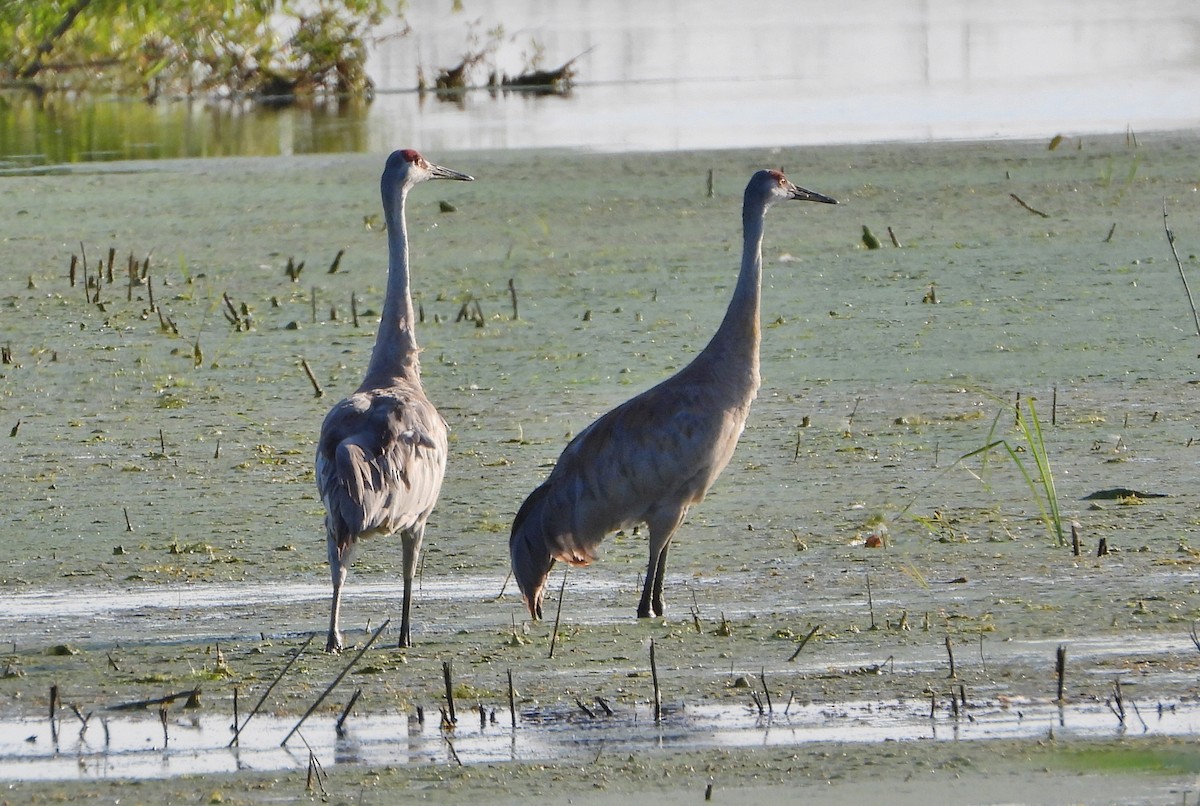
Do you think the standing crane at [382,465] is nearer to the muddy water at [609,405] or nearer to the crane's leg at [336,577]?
the crane's leg at [336,577]

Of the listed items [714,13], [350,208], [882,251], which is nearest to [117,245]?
[350,208]

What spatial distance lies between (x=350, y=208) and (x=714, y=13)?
25342mm

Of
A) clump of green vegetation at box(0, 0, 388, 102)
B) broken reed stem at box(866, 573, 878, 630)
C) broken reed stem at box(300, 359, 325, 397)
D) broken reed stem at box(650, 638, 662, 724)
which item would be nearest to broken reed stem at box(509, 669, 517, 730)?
broken reed stem at box(650, 638, 662, 724)

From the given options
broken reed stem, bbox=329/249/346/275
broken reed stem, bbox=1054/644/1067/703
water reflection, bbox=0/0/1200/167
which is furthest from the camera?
water reflection, bbox=0/0/1200/167

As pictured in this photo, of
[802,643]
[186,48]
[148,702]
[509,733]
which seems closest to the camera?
[509,733]

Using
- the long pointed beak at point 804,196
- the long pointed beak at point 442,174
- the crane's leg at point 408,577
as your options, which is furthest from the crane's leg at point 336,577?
the long pointed beak at point 804,196

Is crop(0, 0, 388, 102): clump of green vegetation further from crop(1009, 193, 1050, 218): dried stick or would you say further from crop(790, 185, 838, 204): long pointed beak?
crop(790, 185, 838, 204): long pointed beak

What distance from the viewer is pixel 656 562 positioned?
19.0 ft

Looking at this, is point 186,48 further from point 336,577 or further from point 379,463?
point 336,577

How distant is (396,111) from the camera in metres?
22.9

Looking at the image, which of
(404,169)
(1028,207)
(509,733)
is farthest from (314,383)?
(1028,207)

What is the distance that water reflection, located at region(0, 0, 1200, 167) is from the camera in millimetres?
18953

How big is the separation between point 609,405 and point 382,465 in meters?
3.02

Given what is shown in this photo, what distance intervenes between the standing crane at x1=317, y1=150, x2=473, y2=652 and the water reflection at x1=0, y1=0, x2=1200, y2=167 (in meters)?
11.5
